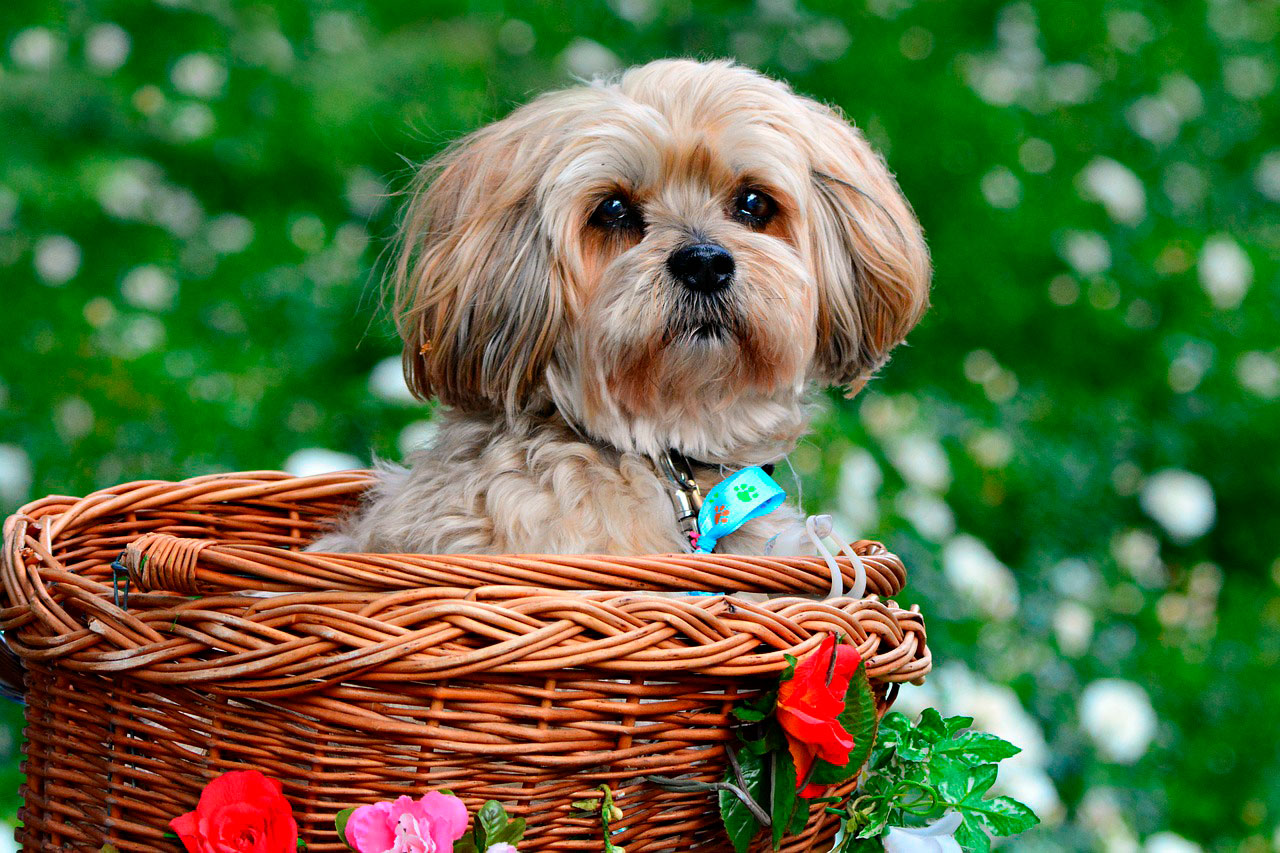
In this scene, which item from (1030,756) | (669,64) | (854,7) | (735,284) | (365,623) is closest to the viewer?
(365,623)

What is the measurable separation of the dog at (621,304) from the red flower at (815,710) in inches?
21.0

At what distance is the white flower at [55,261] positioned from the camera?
403 centimetres

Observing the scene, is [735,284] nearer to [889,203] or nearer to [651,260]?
[651,260]

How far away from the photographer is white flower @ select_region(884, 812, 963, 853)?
6.18 feet

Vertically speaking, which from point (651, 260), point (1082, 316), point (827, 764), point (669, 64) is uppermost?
point (669, 64)

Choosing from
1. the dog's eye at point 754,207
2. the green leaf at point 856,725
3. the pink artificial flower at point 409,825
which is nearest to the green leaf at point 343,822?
the pink artificial flower at point 409,825

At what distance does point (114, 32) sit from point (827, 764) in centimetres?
366

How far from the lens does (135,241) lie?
13.7 ft

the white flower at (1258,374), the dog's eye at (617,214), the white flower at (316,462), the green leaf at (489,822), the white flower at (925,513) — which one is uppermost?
the dog's eye at (617,214)

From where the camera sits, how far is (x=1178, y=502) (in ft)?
14.0

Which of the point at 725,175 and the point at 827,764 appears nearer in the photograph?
the point at 827,764

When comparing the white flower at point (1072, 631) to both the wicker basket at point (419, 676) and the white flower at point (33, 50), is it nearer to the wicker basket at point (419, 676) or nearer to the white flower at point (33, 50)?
the wicker basket at point (419, 676)

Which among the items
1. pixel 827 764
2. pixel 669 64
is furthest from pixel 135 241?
pixel 827 764

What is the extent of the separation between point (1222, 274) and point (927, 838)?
3288 mm
